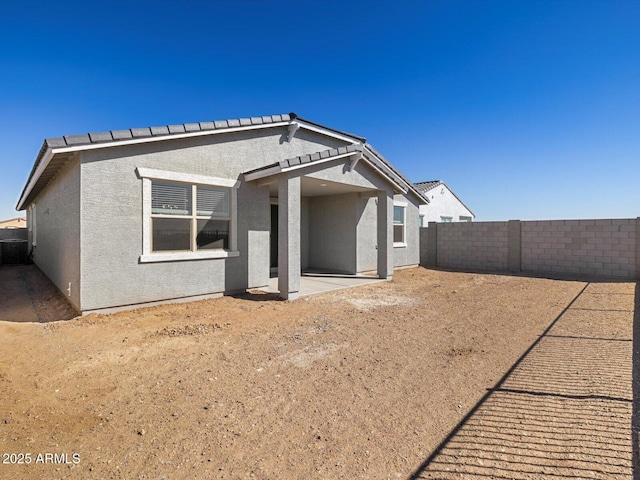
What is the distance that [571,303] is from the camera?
742 cm

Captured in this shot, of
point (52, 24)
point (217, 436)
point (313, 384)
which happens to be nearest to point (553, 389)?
point (313, 384)

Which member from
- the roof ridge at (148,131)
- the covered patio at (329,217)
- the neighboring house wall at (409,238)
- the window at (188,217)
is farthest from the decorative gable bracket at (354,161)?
the neighboring house wall at (409,238)

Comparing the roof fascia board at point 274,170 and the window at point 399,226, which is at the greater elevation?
the roof fascia board at point 274,170

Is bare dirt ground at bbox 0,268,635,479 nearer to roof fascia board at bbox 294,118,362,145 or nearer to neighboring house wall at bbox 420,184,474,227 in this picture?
roof fascia board at bbox 294,118,362,145

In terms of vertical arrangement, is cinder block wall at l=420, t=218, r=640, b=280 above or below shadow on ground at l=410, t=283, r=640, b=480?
above

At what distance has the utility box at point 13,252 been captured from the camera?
15.0m

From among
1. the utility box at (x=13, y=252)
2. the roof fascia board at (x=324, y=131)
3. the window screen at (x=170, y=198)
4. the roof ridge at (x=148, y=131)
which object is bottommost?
the utility box at (x=13, y=252)

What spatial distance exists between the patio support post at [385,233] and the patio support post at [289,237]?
3.84 meters

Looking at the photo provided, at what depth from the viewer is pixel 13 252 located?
15242mm

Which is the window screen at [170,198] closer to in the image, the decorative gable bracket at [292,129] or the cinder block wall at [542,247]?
the decorative gable bracket at [292,129]

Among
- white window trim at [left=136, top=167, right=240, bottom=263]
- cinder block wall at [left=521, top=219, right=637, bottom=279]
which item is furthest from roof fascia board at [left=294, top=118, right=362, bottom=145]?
cinder block wall at [left=521, top=219, right=637, bottom=279]

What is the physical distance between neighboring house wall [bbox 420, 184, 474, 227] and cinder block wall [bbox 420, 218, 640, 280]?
5.64 m

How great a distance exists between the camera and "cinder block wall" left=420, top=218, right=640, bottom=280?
10773 mm

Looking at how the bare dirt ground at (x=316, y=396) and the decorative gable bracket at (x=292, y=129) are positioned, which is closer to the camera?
the bare dirt ground at (x=316, y=396)
